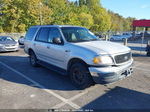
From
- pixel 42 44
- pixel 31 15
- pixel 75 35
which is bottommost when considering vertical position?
pixel 42 44

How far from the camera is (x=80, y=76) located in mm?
4270

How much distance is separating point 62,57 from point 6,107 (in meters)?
2.18

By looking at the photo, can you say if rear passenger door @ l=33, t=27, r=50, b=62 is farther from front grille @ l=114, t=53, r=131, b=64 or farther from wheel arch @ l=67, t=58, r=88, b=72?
front grille @ l=114, t=53, r=131, b=64

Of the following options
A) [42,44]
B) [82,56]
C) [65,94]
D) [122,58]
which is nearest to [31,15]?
[42,44]

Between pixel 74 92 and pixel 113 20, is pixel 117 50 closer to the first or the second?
pixel 74 92

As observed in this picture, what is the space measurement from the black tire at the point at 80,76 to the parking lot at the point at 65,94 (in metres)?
0.20

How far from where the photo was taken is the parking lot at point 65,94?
11.3 ft

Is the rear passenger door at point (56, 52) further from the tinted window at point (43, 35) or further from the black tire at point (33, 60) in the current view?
the black tire at point (33, 60)

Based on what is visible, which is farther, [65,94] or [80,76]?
[80,76]

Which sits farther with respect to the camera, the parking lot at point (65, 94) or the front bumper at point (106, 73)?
the front bumper at point (106, 73)

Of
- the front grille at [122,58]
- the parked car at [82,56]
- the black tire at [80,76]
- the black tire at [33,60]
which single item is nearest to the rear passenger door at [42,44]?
the parked car at [82,56]

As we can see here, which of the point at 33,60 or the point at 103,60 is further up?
the point at 103,60

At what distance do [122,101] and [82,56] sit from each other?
160 cm

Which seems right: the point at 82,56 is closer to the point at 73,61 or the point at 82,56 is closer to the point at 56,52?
the point at 73,61
